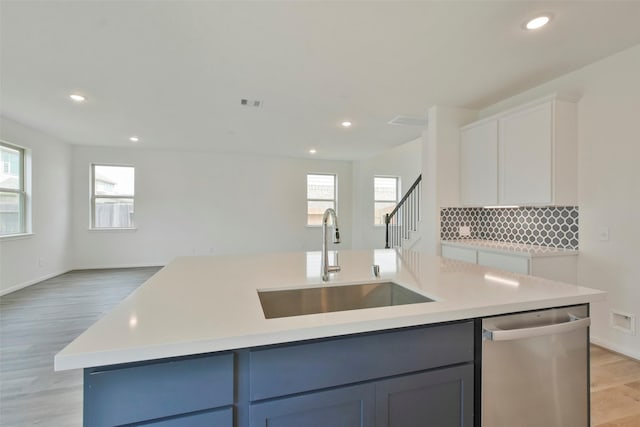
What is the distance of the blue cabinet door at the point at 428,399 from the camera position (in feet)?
3.12

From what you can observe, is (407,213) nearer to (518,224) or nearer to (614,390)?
(518,224)

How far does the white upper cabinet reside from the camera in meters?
2.71

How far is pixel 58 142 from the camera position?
5.44m

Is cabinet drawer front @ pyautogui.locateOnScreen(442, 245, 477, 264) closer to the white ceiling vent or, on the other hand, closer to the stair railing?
the stair railing

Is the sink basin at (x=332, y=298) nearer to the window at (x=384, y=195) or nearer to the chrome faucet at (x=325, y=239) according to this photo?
the chrome faucet at (x=325, y=239)

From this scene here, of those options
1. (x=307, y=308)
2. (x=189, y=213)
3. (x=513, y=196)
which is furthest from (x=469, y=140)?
(x=189, y=213)

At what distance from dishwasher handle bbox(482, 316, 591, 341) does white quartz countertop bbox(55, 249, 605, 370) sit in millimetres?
65

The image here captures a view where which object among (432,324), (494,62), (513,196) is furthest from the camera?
(513,196)

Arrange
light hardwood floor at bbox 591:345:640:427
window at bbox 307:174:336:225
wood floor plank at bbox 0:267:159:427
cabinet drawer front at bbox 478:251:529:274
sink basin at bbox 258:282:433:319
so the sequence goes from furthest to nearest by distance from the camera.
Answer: window at bbox 307:174:336:225 → cabinet drawer front at bbox 478:251:529:274 → wood floor plank at bbox 0:267:159:427 → light hardwood floor at bbox 591:345:640:427 → sink basin at bbox 258:282:433:319

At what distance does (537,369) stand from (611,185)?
7.86 ft

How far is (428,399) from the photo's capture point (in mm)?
1003

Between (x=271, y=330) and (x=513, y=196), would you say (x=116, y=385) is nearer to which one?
(x=271, y=330)

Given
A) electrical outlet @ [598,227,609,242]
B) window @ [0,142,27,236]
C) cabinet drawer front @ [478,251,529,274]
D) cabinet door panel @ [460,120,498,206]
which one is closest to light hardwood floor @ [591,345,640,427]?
cabinet drawer front @ [478,251,529,274]

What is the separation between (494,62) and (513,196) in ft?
4.33
